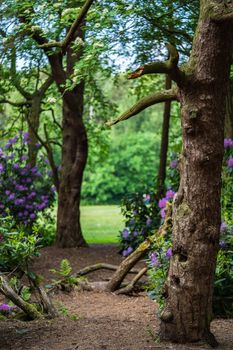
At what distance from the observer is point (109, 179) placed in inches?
1700

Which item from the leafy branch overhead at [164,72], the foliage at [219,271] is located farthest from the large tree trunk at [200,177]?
the foliage at [219,271]

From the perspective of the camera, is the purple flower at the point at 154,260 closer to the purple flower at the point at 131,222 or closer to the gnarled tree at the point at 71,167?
the purple flower at the point at 131,222

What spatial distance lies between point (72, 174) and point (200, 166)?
29.3ft

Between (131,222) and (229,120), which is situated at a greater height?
(229,120)

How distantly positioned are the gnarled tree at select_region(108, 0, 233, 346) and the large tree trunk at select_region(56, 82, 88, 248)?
337 inches

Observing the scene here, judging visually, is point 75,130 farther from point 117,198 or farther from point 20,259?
point 117,198

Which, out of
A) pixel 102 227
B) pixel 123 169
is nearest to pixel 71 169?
pixel 102 227

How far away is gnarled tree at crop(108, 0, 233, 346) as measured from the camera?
419 cm

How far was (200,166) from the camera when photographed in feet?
13.8

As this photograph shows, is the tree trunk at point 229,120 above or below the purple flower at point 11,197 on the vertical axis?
above

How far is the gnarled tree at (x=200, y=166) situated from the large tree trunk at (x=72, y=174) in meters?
8.56

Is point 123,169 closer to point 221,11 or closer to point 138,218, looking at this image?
point 138,218

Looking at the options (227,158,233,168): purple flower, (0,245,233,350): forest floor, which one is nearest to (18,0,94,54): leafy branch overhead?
(0,245,233,350): forest floor

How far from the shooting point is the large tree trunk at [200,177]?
13.8 ft
